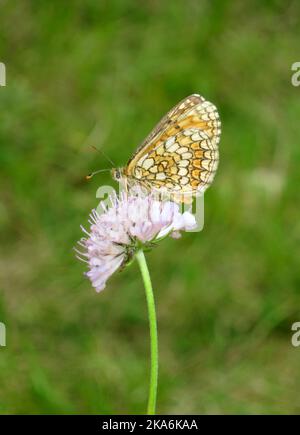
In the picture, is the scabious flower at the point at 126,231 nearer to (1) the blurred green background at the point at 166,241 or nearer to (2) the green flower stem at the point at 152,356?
(2) the green flower stem at the point at 152,356

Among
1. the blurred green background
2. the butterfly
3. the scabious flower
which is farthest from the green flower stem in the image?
the blurred green background

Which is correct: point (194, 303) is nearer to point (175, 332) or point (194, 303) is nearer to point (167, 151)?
point (175, 332)

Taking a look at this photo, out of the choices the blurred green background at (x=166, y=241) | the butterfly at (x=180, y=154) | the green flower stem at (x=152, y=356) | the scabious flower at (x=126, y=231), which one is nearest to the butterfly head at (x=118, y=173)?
the butterfly at (x=180, y=154)

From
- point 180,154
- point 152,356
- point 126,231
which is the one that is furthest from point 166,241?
point 152,356

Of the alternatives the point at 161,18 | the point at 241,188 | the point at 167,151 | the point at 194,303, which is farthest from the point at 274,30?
the point at 167,151

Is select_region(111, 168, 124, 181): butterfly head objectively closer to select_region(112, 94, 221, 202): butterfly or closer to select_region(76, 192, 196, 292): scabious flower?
select_region(112, 94, 221, 202): butterfly

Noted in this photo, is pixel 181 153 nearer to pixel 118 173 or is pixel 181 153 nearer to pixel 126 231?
pixel 118 173

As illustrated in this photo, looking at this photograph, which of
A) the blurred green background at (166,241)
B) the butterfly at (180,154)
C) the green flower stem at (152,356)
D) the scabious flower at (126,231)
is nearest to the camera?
the green flower stem at (152,356)
